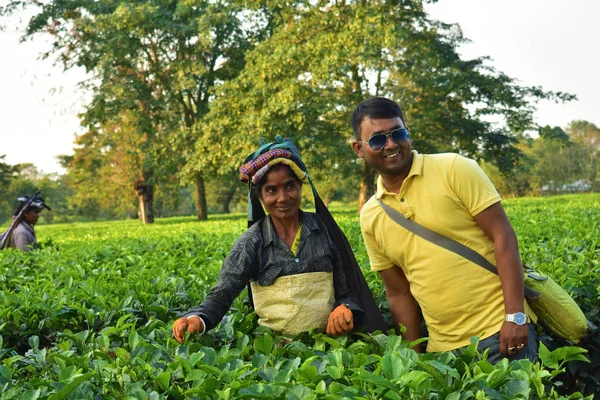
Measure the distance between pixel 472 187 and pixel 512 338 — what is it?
652mm

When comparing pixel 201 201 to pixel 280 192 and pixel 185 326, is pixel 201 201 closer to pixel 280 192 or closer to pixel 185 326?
pixel 280 192

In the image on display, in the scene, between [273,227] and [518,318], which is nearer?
[518,318]

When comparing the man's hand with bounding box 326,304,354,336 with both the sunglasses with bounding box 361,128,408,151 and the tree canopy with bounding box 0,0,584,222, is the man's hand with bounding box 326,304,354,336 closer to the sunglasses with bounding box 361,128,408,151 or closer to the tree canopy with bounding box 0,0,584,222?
the sunglasses with bounding box 361,128,408,151

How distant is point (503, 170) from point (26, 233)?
18870 mm

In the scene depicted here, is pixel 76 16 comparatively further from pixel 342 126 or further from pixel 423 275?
pixel 423 275

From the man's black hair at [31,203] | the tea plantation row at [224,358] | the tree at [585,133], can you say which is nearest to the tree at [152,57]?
the man's black hair at [31,203]

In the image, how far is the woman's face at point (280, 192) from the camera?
8.98 ft

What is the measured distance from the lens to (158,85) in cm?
2661

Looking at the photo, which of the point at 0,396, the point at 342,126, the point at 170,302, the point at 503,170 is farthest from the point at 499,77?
the point at 0,396

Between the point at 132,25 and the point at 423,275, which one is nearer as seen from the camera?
the point at 423,275

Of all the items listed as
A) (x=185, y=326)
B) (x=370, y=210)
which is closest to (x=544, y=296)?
(x=370, y=210)

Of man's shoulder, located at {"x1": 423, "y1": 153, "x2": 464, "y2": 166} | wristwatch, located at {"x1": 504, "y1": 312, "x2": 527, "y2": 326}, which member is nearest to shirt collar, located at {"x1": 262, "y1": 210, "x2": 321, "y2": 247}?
man's shoulder, located at {"x1": 423, "y1": 153, "x2": 464, "y2": 166}

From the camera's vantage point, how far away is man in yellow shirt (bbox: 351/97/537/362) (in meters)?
2.54

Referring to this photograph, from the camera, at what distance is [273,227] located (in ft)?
9.36
